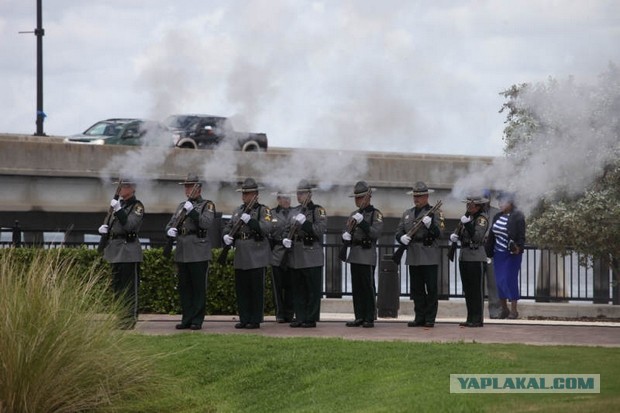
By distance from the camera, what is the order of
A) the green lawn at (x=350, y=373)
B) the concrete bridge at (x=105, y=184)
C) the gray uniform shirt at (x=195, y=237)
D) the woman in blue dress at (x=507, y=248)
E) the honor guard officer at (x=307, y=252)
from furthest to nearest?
the concrete bridge at (x=105, y=184) → the woman in blue dress at (x=507, y=248) → the honor guard officer at (x=307, y=252) → the gray uniform shirt at (x=195, y=237) → the green lawn at (x=350, y=373)

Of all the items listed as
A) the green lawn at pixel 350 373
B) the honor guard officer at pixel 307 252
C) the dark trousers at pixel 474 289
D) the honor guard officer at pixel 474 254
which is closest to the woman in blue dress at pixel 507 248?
the honor guard officer at pixel 474 254

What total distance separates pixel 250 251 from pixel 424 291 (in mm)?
2311

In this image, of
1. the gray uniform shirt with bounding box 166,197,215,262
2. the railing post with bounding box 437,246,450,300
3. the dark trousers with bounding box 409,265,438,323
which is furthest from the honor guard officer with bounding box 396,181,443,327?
the railing post with bounding box 437,246,450,300

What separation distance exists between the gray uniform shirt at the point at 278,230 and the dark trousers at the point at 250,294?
62cm

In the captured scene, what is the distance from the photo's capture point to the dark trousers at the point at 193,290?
671 inches

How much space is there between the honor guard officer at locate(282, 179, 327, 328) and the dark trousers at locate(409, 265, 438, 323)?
1.23 metres

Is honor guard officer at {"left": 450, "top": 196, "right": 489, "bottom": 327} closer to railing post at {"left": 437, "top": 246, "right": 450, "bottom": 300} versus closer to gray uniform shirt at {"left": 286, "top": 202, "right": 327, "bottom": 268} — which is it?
gray uniform shirt at {"left": 286, "top": 202, "right": 327, "bottom": 268}

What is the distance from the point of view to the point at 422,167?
39.9 meters

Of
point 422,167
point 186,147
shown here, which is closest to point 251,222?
point 186,147

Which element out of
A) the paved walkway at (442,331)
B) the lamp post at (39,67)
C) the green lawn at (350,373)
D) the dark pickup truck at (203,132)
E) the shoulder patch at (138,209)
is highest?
the lamp post at (39,67)

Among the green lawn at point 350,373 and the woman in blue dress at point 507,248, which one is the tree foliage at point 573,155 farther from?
the green lawn at point 350,373

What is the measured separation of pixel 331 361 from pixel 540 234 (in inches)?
366

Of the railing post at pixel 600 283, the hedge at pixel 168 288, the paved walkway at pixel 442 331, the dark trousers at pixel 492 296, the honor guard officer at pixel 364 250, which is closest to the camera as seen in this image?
the paved walkway at pixel 442 331

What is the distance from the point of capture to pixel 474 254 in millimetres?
17562
